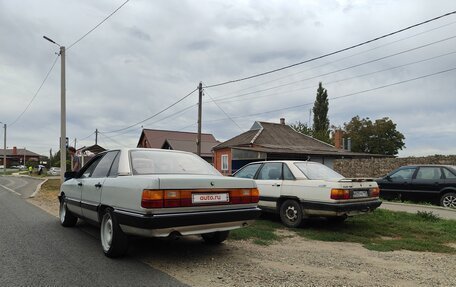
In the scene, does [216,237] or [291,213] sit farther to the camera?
[291,213]

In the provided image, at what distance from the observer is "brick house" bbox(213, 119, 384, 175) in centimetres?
2972

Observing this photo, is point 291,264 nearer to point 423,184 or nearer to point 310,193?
point 310,193

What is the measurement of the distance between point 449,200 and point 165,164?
9.73 metres

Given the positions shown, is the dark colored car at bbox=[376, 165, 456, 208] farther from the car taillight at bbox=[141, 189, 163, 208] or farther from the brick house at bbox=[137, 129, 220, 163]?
the brick house at bbox=[137, 129, 220, 163]

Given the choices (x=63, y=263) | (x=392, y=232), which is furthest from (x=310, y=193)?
(x=63, y=263)

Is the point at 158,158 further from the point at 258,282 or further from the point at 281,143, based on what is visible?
the point at 281,143

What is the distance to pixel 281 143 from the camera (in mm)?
36531

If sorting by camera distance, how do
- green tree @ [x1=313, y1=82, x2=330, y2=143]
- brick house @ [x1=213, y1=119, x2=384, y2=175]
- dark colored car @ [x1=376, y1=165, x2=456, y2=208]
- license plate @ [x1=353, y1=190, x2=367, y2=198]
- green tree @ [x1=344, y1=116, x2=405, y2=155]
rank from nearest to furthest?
license plate @ [x1=353, y1=190, x2=367, y2=198], dark colored car @ [x1=376, y1=165, x2=456, y2=208], brick house @ [x1=213, y1=119, x2=384, y2=175], green tree @ [x1=344, y1=116, x2=405, y2=155], green tree @ [x1=313, y1=82, x2=330, y2=143]

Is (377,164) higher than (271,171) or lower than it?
higher

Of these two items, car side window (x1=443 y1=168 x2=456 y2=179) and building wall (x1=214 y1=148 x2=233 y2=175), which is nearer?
car side window (x1=443 y1=168 x2=456 y2=179)

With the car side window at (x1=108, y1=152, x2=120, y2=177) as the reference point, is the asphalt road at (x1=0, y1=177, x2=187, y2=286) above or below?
below

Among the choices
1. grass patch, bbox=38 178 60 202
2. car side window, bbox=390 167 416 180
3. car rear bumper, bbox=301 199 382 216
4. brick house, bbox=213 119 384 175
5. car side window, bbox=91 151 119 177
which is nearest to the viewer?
car side window, bbox=91 151 119 177

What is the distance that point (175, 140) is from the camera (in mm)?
50000

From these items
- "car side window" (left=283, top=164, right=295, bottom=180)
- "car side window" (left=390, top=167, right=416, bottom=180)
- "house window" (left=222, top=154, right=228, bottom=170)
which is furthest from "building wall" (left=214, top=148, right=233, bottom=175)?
"car side window" (left=283, top=164, right=295, bottom=180)
